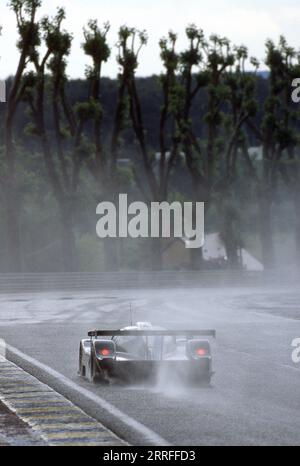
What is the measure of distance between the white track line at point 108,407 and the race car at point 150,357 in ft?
1.34

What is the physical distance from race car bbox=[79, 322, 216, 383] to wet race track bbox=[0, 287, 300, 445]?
0.16 metres

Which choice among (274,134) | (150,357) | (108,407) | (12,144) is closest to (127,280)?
(12,144)

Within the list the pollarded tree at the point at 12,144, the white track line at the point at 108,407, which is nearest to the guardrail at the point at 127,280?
the pollarded tree at the point at 12,144

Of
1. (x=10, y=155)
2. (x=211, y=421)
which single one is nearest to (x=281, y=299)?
(x=10, y=155)

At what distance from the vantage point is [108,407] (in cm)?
1159

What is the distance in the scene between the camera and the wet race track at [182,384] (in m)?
9.97

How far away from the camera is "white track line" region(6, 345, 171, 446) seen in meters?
9.32

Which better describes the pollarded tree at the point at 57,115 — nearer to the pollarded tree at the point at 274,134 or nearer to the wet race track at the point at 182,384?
the pollarded tree at the point at 274,134

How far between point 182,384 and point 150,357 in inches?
20.1

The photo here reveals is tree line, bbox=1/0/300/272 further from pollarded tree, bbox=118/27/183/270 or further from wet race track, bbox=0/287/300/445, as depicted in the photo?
wet race track, bbox=0/287/300/445

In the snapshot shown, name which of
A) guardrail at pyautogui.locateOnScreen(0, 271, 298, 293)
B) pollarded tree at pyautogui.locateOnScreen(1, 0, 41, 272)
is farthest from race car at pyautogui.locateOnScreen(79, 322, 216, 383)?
pollarded tree at pyautogui.locateOnScreen(1, 0, 41, 272)

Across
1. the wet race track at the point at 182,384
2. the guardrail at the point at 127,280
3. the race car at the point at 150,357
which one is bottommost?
the guardrail at the point at 127,280

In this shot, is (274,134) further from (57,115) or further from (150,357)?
(150,357)
